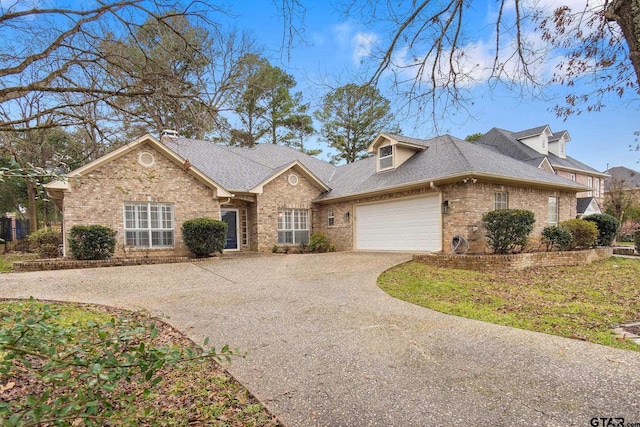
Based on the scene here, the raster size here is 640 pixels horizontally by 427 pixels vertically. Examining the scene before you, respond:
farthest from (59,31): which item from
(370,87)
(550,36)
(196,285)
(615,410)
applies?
(615,410)

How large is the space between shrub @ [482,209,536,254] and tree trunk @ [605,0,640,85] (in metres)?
8.55

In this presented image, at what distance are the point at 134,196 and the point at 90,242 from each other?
2206 mm

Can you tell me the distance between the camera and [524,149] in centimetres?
2414

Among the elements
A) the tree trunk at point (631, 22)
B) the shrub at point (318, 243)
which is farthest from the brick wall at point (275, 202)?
the tree trunk at point (631, 22)

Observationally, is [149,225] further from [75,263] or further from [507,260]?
[507,260]

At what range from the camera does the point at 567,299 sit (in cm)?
695

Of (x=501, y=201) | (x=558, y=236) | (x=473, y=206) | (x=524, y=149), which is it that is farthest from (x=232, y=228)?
(x=524, y=149)

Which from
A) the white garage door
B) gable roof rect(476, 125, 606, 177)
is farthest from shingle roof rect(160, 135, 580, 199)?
gable roof rect(476, 125, 606, 177)

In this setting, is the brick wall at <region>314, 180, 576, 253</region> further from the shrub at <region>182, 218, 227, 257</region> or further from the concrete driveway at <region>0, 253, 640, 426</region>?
the shrub at <region>182, 218, 227, 257</region>

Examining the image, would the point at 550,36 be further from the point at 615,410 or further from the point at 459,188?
the point at 459,188

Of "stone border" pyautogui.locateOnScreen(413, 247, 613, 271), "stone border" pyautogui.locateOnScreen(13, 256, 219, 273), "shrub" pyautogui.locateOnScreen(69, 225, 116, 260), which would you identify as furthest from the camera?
"shrub" pyautogui.locateOnScreen(69, 225, 116, 260)

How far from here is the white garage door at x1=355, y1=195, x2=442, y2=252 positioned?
1268 centimetres

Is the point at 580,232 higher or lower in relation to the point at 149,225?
lower

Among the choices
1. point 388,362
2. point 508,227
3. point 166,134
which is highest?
point 166,134
